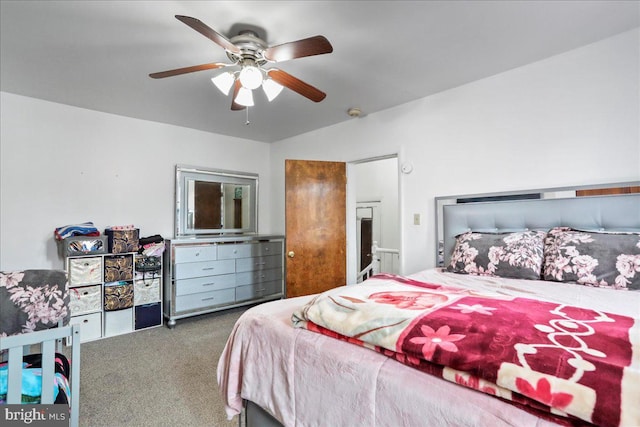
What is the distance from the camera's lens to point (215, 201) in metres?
4.36

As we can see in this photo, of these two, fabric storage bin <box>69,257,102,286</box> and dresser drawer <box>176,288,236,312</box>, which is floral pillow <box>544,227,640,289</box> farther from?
fabric storage bin <box>69,257,102,286</box>

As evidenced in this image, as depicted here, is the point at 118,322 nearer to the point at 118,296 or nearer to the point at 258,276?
the point at 118,296

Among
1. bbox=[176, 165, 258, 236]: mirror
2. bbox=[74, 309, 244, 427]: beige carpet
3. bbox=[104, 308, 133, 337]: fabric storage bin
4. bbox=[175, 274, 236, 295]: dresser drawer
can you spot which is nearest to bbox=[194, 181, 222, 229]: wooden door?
bbox=[176, 165, 258, 236]: mirror

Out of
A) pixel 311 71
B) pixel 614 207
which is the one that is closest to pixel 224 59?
pixel 311 71

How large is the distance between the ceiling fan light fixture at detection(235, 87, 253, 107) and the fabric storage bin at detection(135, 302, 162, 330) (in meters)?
2.55

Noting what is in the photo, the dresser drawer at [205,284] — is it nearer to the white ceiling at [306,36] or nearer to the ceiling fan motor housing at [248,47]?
the white ceiling at [306,36]

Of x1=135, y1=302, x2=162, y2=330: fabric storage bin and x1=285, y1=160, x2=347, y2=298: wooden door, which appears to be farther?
x1=285, y1=160, x2=347, y2=298: wooden door

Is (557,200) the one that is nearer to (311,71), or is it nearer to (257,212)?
(311,71)

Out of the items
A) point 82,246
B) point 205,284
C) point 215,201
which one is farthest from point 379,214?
point 82,246

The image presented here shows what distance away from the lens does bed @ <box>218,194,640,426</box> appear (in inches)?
A: 25.9

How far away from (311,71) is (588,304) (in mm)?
2390

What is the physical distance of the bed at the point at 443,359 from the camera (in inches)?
25.9

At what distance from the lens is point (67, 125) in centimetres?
331

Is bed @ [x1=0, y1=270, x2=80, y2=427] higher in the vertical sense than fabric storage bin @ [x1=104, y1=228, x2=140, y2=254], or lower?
lower
